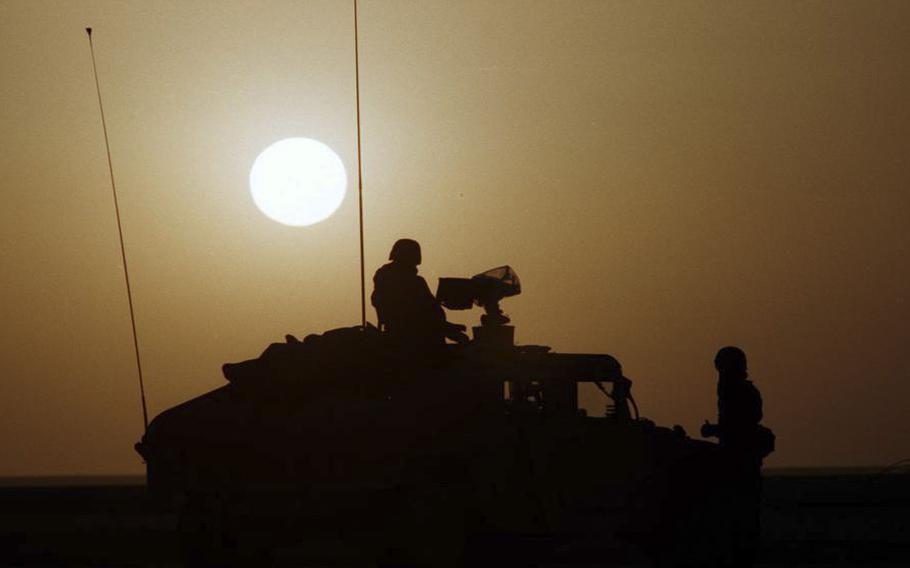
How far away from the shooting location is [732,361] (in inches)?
442

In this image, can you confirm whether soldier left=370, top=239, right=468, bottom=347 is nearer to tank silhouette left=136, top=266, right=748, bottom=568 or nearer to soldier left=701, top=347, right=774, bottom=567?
tank silhouette left=136, top=266, right=748, bottom=568

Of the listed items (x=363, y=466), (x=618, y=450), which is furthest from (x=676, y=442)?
Answer: (x=363, y=466)

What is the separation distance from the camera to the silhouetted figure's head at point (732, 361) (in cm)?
1123

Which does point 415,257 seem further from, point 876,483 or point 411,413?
point 876,483

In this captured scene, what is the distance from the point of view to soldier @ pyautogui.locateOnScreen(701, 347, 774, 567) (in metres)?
11.2

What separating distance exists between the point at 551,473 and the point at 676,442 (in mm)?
1401

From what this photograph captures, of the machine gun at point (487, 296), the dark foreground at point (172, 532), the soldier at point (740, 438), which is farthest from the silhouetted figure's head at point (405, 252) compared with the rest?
the dark foreground at point (172, 532)

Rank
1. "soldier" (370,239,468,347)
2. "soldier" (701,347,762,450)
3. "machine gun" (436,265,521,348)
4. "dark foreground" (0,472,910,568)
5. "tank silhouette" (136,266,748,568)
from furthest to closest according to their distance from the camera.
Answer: "dark foreground" (0,472,910,568) < "machine gun" (436,265,521,348) < "soldier" (370,239,468,347) < "soldier" (701,347,762,450) < "tank silhouette" (136,266,748,568)

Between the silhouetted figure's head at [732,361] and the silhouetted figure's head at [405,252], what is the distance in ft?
9.11

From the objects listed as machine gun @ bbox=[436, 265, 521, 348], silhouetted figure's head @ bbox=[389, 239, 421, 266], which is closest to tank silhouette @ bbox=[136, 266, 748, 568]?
machine gun @ bbox=[436, 265, 521, 348]

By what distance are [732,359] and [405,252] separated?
2.97 m

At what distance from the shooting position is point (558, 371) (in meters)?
11.8

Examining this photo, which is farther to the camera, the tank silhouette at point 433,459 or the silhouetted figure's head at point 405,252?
the silhouetted figure's head at point 405,252

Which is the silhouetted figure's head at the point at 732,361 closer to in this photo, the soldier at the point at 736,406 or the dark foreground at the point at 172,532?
the soldier at the point at 736,406
